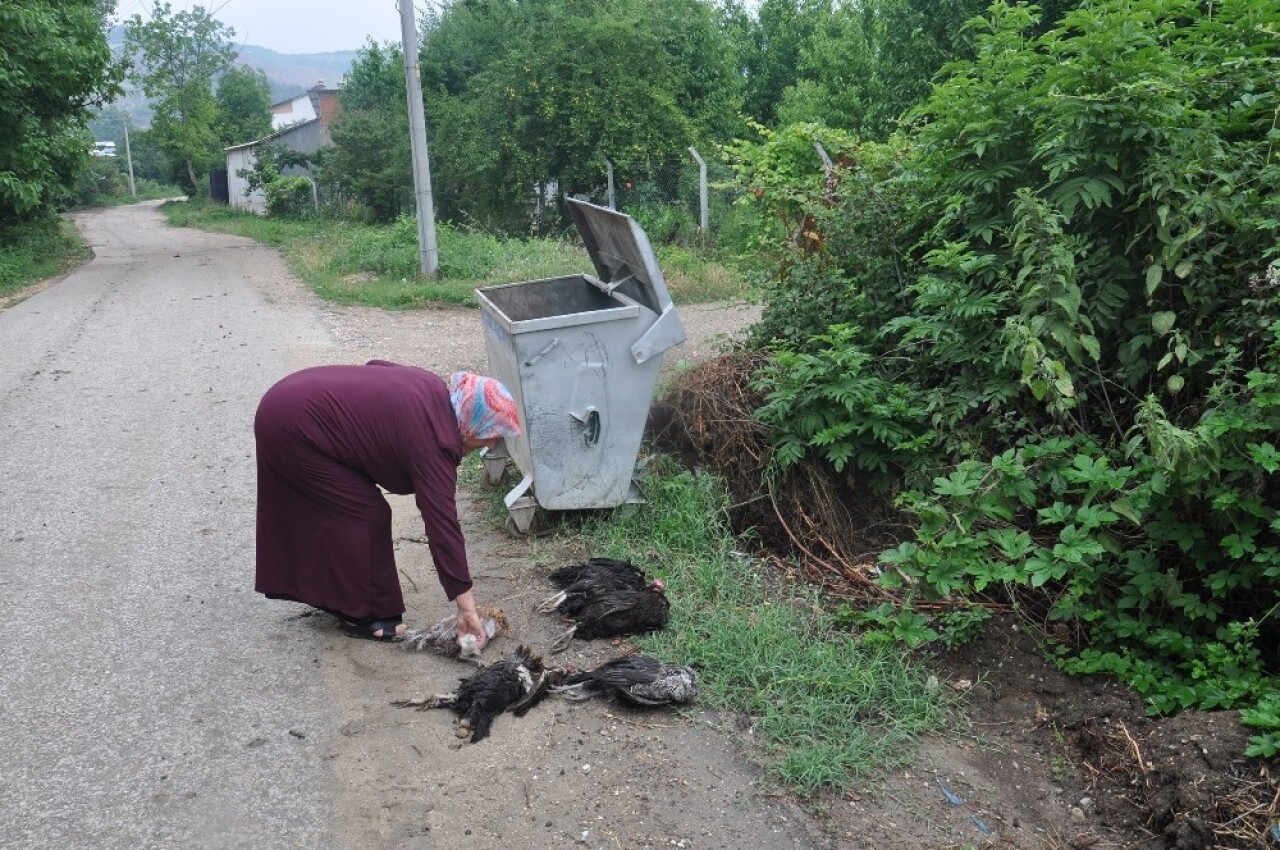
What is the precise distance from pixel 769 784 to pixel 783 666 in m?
0.67

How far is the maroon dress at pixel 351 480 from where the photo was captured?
4250 millimetres

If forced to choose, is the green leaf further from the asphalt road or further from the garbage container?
the asphalt road

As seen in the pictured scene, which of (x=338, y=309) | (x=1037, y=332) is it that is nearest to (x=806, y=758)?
(x=1037, y=332)

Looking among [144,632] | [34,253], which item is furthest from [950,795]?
Answer: [34,253]

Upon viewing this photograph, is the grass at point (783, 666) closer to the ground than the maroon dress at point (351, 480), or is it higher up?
closer to the ground

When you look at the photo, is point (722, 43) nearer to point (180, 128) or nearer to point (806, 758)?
point (806, 758)

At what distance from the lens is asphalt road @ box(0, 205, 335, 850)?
3.46m

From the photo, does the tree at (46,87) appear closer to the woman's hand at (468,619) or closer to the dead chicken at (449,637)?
the dead chicken at (449,637)

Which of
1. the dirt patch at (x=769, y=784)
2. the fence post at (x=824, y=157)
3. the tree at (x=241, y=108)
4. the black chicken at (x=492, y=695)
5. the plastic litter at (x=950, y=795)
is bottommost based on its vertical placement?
the plastic litter at (x=950, y=795)

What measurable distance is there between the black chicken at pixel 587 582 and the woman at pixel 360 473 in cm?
51

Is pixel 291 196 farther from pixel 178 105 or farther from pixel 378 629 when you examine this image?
pixel 378 629

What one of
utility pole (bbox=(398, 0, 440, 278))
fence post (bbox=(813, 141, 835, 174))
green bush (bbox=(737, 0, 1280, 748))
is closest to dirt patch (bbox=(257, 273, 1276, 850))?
green bush (bbox=(737, 0, 1280, 748))

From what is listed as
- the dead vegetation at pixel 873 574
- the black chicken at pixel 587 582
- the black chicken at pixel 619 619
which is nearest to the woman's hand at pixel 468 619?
the black chicken at pixel 619 619

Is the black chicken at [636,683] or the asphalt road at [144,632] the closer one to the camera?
the asphalt road at [144,632]
